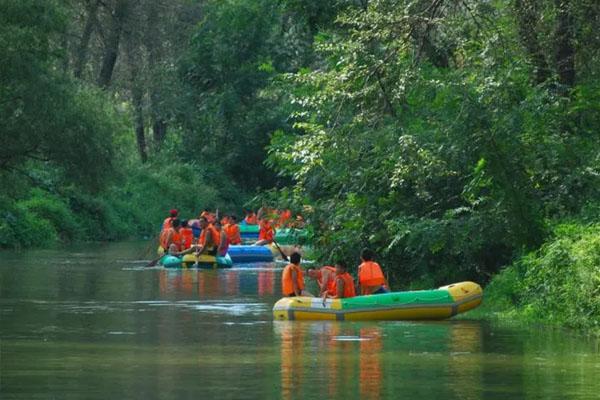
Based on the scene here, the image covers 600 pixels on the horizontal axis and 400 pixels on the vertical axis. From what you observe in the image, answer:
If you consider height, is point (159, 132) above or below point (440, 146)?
above

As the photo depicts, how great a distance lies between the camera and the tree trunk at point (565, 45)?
28797mm

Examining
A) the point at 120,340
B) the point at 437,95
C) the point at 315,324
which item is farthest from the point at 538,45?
the point at 120,340

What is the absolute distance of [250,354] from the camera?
19500mm

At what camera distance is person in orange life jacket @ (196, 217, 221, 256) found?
134ft

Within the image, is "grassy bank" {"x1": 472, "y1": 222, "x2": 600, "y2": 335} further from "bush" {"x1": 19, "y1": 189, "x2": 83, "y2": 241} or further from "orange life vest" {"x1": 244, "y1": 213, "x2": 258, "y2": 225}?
"orange life vest" {"x1": 244, "y1": 213, "x2": 258, "y2": 225}

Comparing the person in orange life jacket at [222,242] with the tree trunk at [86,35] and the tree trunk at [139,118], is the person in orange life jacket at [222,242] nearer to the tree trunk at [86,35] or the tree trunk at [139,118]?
the tree trunk at [86,35]

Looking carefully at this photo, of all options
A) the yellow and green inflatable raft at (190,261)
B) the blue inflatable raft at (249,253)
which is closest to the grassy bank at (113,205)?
the blue inflatable raft at (249,253)

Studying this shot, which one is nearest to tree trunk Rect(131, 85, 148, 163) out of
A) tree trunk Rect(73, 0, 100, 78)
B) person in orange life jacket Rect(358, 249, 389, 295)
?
tree trunk Rect(73, 0, 100, 78)

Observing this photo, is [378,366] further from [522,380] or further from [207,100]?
[207,100]

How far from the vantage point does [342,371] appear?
17.5 m

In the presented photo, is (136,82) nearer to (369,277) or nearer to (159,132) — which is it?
(159,132)

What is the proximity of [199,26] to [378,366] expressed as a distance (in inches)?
2098

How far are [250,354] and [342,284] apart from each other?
5.57m

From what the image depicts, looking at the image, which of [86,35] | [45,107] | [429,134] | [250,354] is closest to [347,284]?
[429,134]
